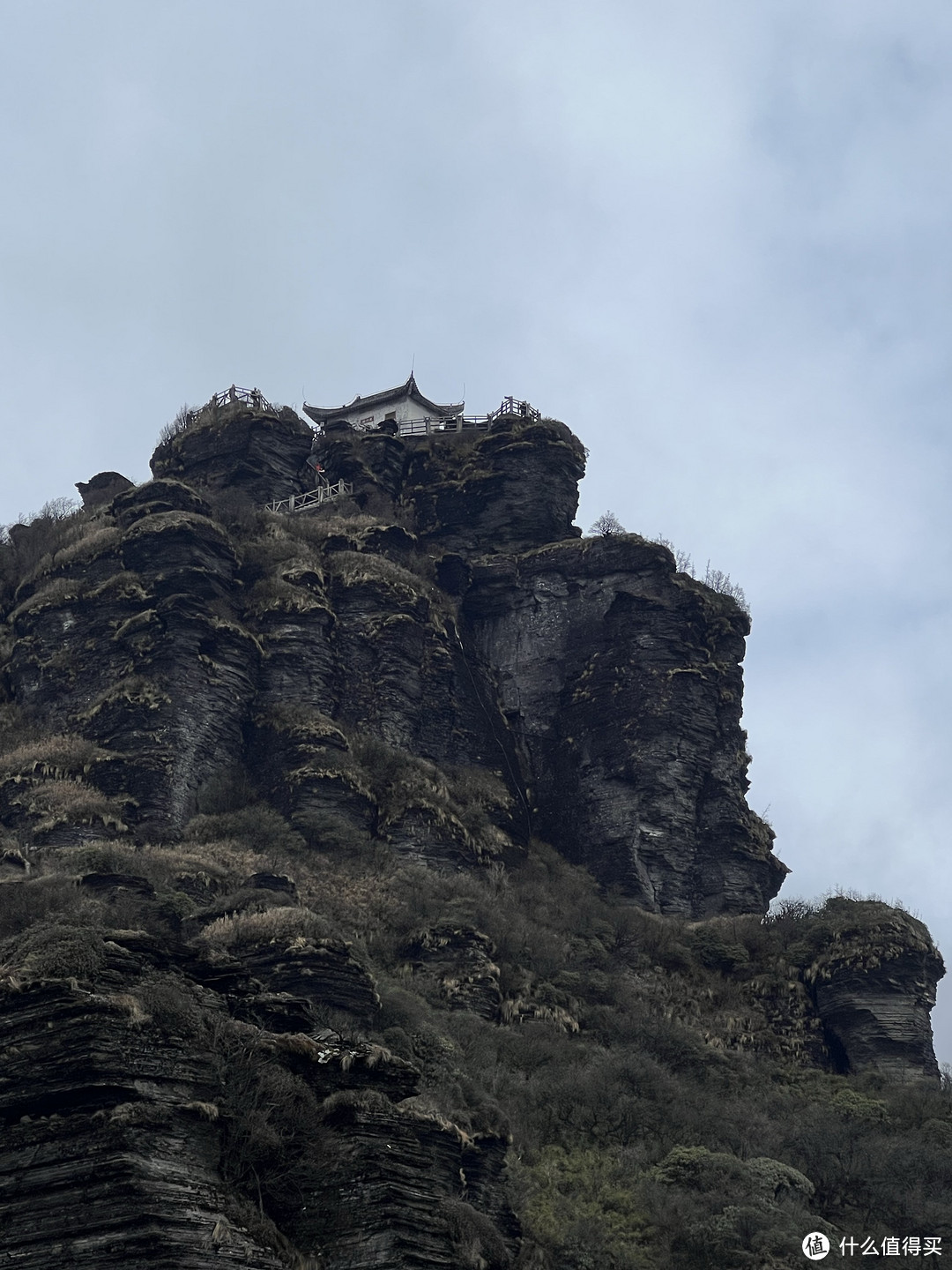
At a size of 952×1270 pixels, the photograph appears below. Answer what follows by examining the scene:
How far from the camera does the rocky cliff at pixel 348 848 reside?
94.2ft

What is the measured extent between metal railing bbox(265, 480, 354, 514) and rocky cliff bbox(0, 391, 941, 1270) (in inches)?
30.3

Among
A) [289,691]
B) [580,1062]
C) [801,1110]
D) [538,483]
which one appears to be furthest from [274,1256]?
[538,483]

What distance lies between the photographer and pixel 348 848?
2376 inches

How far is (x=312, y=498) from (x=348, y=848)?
26731 millimetres

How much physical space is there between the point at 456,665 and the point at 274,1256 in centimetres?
4825

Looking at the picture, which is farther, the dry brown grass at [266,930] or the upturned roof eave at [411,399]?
the upturned roof eave at [411,399]

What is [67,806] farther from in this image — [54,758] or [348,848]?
[348,848]

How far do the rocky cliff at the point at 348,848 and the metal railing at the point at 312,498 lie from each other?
77 cm

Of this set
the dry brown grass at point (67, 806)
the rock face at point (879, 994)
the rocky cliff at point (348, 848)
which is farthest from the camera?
the rock face at point (879, 994)

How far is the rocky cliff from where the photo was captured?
Result: 94.2ft

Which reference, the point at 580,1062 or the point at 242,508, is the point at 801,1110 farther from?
the point at 242,508

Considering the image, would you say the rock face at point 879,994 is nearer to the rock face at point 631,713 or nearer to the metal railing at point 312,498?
the rock face at point 631,713

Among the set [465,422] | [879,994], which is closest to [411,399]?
[465,422]

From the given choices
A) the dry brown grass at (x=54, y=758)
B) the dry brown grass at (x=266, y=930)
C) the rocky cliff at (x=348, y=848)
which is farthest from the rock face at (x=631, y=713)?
the dry brown grass at (x=266, y=930)
